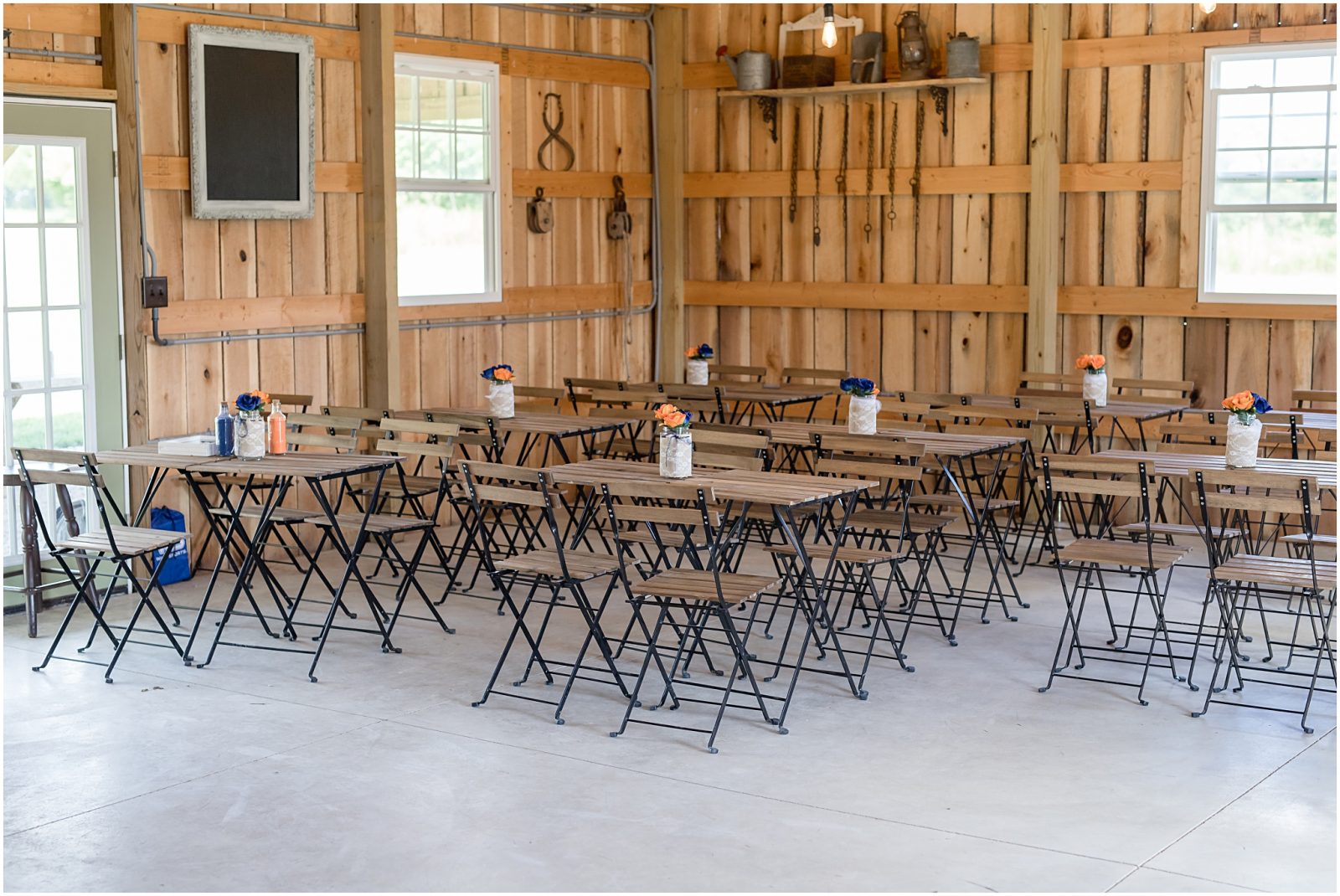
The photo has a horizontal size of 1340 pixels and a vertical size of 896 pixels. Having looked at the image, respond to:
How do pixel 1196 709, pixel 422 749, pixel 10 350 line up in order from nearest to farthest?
1. pixel 422 749
2. pixel 1196 709
3. pixel 10 350

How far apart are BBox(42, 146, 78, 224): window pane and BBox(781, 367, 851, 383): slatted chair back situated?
14.6 ft

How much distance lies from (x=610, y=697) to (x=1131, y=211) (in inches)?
207

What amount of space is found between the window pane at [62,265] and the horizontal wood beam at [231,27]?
1074 mm

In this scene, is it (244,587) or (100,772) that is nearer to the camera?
(100,772)

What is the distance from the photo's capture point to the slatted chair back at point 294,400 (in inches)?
329

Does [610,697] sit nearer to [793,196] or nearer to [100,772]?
[100,772]

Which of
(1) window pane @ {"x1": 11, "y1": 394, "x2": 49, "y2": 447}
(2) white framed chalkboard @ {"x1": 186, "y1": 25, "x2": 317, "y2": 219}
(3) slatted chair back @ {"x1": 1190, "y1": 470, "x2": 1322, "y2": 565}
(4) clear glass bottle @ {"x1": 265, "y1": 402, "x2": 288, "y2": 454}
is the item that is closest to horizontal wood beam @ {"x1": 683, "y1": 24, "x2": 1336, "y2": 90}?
(3) slatted chair back @ {"x1": 1190, "y1": 470, "x2": 1322, "y2": 565}

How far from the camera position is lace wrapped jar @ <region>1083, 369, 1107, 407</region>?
864 centimetres

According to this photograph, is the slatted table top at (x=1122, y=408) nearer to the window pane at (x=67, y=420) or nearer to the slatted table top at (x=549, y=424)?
the slatted table top at (x=549, y=424)

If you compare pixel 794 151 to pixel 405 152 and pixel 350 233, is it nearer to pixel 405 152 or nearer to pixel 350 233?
pixel 405 152

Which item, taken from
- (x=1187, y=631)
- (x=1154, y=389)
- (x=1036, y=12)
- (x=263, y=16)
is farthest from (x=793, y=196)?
(x=1187, y=631)

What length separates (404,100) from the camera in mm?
9531

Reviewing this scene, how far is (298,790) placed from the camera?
193 inches

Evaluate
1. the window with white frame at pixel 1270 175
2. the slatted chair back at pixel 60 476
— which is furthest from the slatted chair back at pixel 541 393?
the window with white frame at pixel 1270 175
